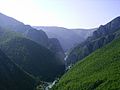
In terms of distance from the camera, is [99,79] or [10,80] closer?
[99,79]

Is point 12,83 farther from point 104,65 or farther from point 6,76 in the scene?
point 104,65

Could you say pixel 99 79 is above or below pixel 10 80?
below

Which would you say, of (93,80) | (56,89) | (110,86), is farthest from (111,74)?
(56,89)

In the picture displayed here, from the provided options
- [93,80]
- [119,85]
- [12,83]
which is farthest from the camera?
[12,83]

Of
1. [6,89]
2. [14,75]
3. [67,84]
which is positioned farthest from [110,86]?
[14,75]

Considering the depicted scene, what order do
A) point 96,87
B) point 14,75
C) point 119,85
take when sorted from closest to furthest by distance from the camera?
point 119,85 → point 96,87 → point 14,75

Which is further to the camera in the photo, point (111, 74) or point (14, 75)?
point (14, 75)

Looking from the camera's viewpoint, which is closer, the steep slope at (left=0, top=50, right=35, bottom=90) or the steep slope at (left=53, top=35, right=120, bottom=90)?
the steep slope at (left=53, top=35, right=120, bottom=90)

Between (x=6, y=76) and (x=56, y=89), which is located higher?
(x=6, y=76)

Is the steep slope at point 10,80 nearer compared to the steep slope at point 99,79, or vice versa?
the steep slope at point 99,79

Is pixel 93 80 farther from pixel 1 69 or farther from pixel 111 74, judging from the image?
pixel 1 69
